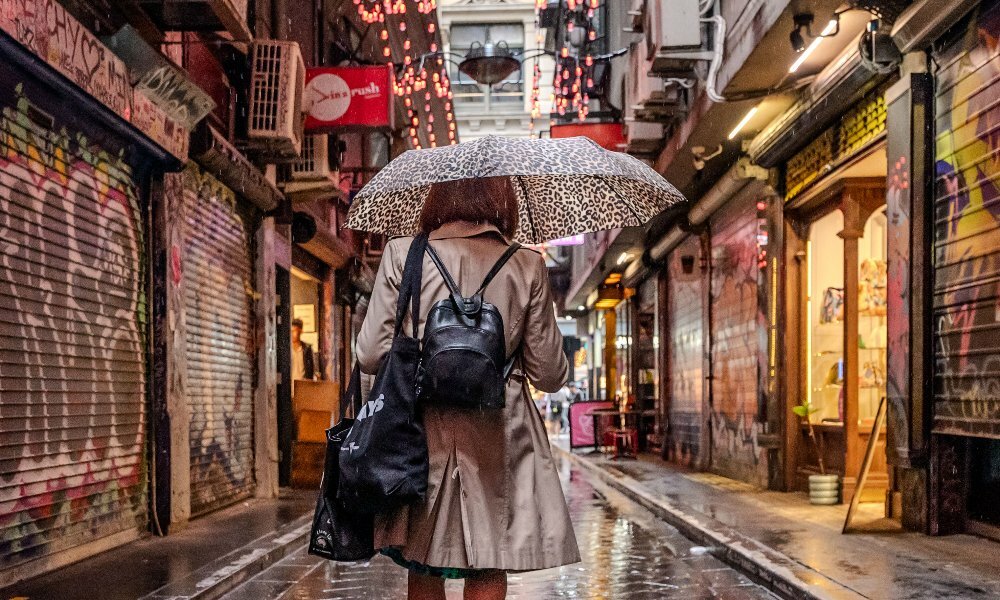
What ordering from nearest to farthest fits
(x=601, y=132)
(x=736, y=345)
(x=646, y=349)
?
(x=736, y=345) < (x=601, y=132) < (x=646, y=349)

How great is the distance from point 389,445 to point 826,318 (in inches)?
422

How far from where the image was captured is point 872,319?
40.8 ft

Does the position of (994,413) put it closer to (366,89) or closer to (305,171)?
(366,89)

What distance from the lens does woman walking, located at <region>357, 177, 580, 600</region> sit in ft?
11.2

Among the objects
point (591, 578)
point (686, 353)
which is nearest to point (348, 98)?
point (591, 578)

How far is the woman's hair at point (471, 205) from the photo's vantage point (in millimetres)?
3713

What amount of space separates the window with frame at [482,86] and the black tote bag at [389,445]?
144 feet

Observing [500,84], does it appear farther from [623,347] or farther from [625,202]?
[625,202]

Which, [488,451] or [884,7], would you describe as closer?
[488,451]

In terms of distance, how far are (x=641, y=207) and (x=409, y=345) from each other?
5.69 ft

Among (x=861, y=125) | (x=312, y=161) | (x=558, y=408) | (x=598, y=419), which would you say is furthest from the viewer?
(x=558, y=408)

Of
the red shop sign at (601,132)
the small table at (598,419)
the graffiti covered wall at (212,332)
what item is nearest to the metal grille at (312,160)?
the graffiti covered wall at (212,332)

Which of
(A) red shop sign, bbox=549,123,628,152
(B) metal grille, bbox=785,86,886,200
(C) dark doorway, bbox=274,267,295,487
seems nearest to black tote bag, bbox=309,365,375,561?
(B) metal grille, bbox=785,86,886,200

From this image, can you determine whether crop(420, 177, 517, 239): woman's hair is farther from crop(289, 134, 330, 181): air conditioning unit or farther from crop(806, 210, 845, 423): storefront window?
crop(289, 134, 330, 181): air conditioning unit
